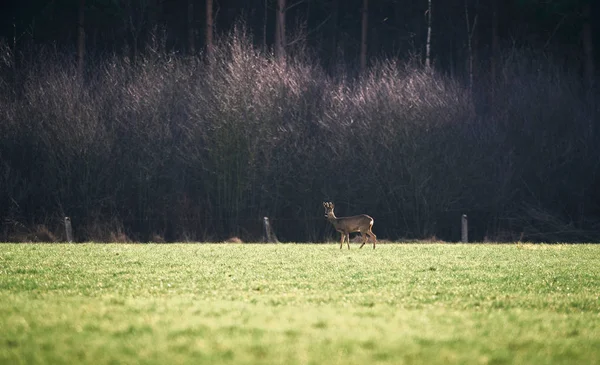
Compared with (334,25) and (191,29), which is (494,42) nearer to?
(334,25)

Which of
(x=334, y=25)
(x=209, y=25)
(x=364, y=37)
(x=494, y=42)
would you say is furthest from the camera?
(x=334, y=25)

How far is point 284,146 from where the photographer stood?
44.2m

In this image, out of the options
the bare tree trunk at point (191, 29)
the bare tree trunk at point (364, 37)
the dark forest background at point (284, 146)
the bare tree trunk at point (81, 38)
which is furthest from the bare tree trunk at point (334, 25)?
the bare tree trunk at point (81, 38)

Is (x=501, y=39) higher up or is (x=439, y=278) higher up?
(x=501, y=39)

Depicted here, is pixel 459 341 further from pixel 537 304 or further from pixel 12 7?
pixel 12 7

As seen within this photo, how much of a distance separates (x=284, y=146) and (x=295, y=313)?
33.2 m

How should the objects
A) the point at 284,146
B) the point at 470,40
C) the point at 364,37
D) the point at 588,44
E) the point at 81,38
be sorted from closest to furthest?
the point at 284,146 → the point at 81,38 → the point at 588,44 → the point at 364,37 → the point at 470,40

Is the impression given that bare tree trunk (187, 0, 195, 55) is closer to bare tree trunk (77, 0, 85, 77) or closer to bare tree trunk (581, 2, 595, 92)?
bare tree trunk (77, 0, 85, 77)

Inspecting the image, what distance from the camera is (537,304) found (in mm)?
12727

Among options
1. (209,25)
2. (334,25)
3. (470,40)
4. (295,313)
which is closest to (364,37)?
(334,25)

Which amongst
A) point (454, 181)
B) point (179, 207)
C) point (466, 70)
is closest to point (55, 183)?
point (179, 207)

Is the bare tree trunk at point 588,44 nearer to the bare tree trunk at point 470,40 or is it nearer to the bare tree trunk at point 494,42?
the bare tree trunk at point 494,42

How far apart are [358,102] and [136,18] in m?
15.3

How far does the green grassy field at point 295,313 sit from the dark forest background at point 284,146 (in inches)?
867
